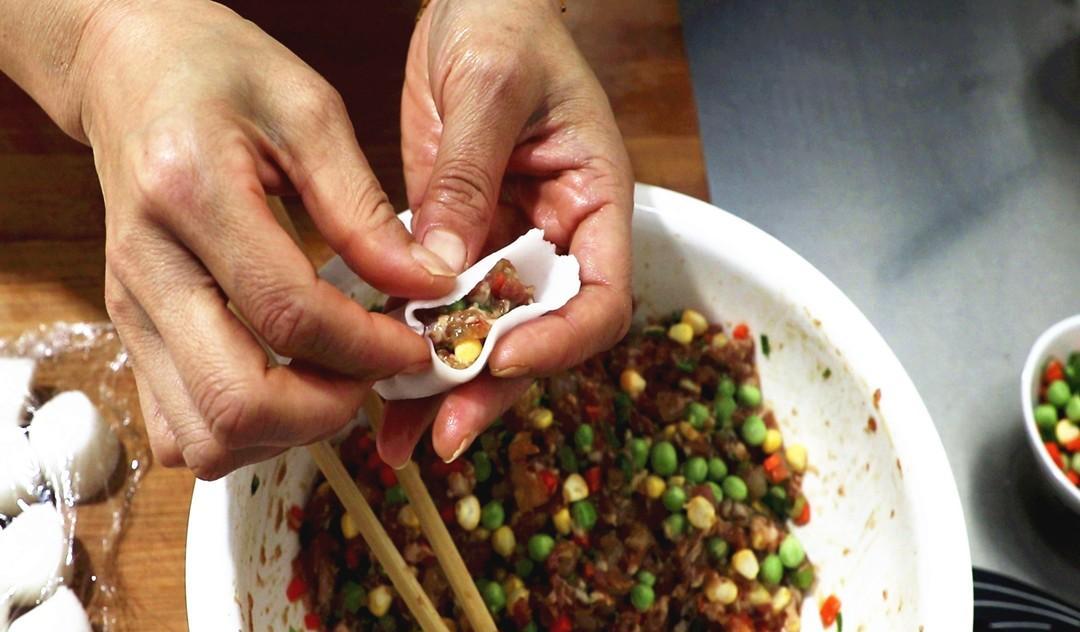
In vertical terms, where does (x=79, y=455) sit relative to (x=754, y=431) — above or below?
above

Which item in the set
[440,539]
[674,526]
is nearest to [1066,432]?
[674,526]

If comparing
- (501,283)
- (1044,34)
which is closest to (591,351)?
(501,283)

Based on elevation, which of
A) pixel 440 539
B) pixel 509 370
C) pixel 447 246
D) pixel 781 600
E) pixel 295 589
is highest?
pixel 447 246

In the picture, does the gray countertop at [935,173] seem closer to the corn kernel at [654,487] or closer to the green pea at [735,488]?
the green pea at [735,488]

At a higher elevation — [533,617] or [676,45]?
[676,45]

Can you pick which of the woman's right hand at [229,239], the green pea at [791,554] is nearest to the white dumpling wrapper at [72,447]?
the woman's right hand at [229,239]

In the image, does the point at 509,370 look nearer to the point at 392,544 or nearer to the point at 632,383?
the point at 392,544

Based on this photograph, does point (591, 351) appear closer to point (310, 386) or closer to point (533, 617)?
point (310, 386)
